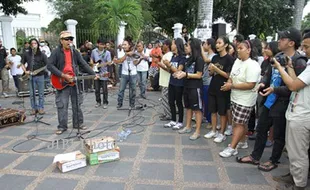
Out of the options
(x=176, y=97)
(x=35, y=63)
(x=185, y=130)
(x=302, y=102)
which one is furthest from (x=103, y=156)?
(x=35, y=63)

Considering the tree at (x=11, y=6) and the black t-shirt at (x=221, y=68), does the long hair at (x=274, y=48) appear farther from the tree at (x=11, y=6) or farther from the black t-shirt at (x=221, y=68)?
the tree at (x=11, y=6)

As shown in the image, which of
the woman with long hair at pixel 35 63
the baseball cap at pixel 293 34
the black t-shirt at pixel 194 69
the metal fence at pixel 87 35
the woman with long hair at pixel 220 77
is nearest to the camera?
the baseball cap at pixel 293 34

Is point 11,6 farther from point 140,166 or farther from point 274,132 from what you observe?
point 274,132

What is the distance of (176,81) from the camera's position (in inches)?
189

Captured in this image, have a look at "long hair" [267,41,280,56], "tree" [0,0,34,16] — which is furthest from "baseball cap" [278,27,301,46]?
"tree" [0,0,34,16]

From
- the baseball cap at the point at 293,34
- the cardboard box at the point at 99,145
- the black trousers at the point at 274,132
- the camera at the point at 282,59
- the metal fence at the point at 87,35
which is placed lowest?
the cardboard box at the point at 99,145

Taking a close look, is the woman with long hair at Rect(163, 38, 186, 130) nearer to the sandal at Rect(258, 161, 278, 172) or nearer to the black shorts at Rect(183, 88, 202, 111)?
the black shorts at Rect(183, 88, 202, 111)

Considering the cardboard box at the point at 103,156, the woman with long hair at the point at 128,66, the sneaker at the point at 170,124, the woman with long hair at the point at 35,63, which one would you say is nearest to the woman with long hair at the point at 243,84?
the sneaker at the point at 170,124

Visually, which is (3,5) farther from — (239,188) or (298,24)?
(298,24)

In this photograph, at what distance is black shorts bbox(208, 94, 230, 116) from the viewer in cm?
417

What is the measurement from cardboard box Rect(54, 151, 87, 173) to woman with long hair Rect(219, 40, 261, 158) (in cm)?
220

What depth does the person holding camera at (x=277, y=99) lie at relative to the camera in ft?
9.70

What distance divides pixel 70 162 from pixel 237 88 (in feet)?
8.14

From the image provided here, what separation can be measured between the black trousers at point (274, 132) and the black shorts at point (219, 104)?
0.79 metres
